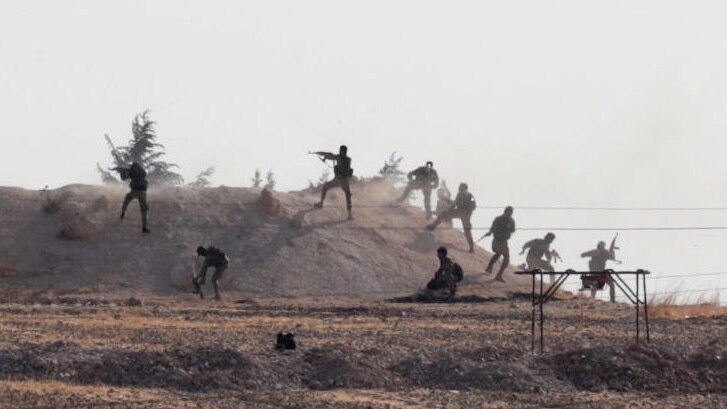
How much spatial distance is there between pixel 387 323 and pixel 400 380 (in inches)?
295

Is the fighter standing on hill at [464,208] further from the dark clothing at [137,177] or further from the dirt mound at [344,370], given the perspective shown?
the dirt mound at [344,370]

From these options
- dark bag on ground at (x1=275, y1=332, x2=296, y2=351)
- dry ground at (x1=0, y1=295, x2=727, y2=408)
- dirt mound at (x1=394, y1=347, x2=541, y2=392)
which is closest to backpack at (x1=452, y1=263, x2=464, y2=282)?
dry ground at (x1=0, y1=295, x2=727, y2=408)

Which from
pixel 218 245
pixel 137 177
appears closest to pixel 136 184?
pixel 137 177

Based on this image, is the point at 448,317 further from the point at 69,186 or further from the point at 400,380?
the point at 69,186

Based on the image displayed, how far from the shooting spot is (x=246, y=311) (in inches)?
1038

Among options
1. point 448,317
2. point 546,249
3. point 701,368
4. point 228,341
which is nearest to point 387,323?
point 448,317

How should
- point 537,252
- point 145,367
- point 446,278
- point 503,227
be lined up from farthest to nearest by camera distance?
point 537,252, point 503,227, point 446,278, point 145,367

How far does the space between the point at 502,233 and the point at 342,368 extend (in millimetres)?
16241

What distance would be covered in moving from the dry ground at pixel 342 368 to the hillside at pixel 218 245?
817 centimetres

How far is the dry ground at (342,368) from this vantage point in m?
15.4

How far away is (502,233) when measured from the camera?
32.4 metres

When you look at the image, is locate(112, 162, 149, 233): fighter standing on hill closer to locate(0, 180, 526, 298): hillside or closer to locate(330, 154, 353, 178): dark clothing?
locate(0, 180, 526, 298): hillside

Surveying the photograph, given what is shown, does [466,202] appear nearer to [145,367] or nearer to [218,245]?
[218,245]

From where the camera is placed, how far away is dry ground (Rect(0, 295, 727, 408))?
15445 millimetres
